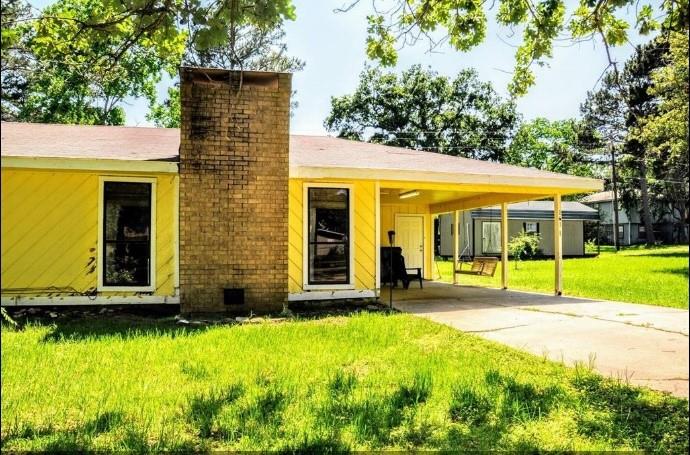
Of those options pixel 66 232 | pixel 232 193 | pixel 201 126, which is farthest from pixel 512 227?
pixel 66 232

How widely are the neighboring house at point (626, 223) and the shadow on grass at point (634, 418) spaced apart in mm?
44799

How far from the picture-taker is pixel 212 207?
311 inches

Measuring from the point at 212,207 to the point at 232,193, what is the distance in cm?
38

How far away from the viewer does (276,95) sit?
8219mm

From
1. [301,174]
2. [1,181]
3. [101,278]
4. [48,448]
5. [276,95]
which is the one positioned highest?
[276,95]

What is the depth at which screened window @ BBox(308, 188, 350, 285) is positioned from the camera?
9.55 m

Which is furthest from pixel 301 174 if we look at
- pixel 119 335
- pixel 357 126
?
pixel 357 126

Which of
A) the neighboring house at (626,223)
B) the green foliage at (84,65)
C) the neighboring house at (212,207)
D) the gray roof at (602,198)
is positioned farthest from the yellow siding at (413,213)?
the gray roof at (602,198)

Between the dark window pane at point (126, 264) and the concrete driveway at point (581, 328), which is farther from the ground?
the dark window pane at point (126, 264)

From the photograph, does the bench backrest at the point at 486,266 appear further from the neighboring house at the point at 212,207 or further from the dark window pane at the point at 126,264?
the dark window pane at the point at 126,264

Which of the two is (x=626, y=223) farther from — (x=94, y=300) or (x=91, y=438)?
(x=91, y=438)

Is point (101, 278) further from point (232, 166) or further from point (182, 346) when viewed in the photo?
point (182, 346)

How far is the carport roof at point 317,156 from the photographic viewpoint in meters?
8.60

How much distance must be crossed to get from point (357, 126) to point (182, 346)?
1386 inches
